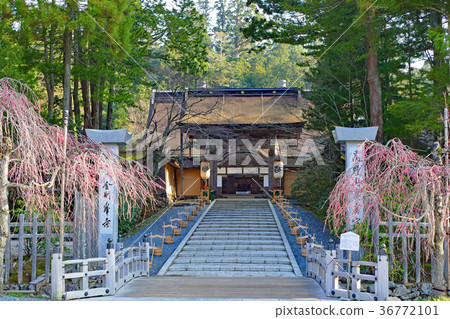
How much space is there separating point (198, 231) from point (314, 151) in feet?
26.3

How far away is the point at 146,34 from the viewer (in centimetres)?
1762

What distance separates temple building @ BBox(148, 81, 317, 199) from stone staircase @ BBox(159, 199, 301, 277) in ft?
16.1

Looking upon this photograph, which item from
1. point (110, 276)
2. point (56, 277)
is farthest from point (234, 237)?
point (56, 277)

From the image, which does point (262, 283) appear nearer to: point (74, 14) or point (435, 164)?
point (435, 164)

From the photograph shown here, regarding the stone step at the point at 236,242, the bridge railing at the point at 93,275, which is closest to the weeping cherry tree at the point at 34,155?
the bridge railing at the point at 93,275

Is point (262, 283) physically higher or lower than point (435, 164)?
lower

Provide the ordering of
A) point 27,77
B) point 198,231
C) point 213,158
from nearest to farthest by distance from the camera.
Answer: point 27,77 < point 198,231 < point 213,158

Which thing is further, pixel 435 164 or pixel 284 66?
pixel 284 66

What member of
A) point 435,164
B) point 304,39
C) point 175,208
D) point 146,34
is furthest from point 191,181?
point 435,164

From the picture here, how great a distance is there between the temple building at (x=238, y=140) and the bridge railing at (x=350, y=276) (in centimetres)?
1279

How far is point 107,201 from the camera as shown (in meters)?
10.2

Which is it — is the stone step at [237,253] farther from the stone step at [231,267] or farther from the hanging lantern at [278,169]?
the hanging lantern at [278,169]

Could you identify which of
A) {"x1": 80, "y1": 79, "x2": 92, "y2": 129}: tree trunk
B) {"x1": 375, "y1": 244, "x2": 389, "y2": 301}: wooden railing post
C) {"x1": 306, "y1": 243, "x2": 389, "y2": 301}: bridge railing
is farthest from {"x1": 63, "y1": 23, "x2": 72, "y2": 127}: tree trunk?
{"x1": 375, "y1": 244, "x2": 389, "y2": 301}: wooden railing post

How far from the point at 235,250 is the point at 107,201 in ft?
13.5
